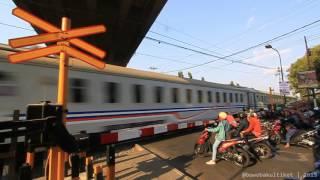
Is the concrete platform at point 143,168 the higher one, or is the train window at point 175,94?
the train window at point 175,94

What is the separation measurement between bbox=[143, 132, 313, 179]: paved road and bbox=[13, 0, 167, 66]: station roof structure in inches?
413

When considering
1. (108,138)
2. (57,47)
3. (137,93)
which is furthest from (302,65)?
(57,47)

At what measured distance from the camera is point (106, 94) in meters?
12.3

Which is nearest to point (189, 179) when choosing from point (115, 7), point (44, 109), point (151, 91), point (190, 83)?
point (44, 109)

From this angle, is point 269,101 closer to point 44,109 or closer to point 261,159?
point 261,159

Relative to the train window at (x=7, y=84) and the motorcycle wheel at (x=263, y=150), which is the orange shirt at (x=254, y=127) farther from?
the train window at (x=7, y=84)

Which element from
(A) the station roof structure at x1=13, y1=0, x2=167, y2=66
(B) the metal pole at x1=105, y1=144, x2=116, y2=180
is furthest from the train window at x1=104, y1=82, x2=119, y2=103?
(B) the metal pole at x1=105, y1=144, x2=116, y2=180

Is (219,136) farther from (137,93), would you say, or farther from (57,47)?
(57,47)

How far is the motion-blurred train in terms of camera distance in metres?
9.27

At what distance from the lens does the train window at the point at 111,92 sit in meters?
12.4

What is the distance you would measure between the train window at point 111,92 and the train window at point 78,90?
3.50ft

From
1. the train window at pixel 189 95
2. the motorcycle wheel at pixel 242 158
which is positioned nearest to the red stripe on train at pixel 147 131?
the motorcycle wheel at pixel 242 158

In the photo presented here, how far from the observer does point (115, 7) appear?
1958 centimetres

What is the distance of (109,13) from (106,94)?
370 inches
